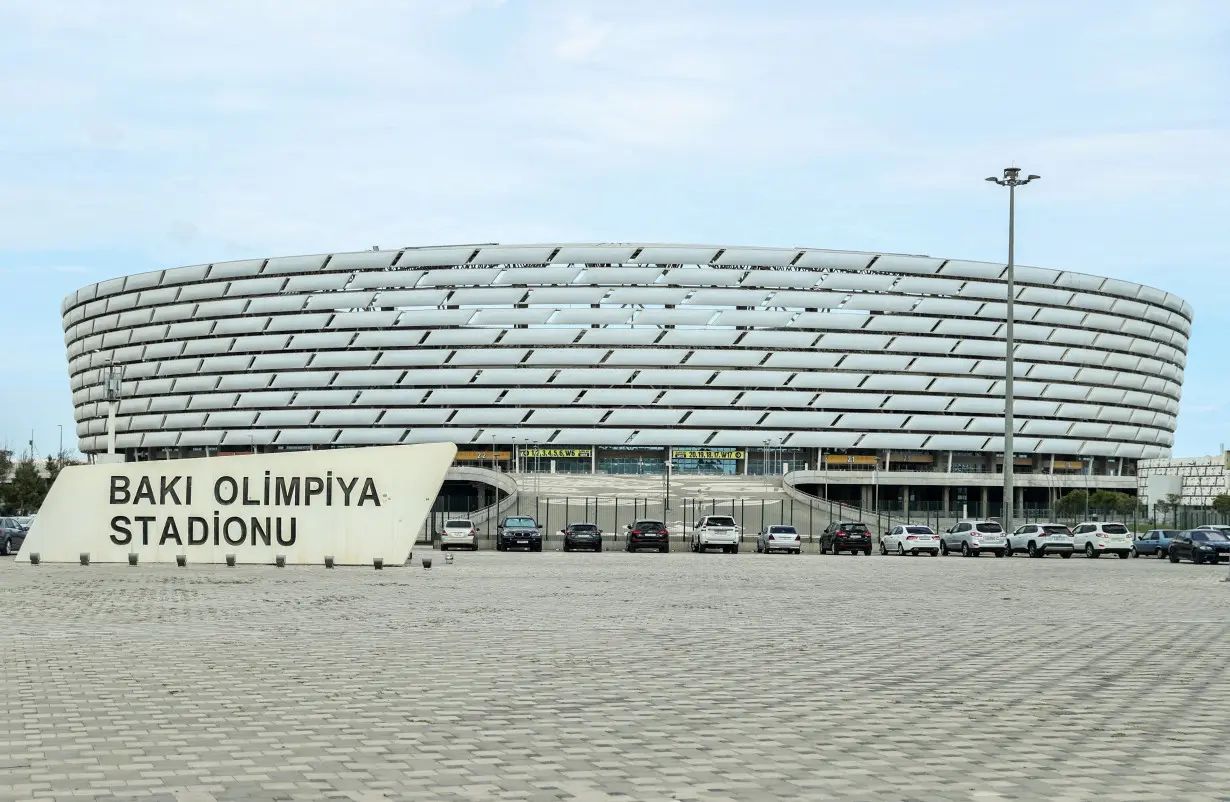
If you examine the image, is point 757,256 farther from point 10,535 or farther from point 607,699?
point 607,699

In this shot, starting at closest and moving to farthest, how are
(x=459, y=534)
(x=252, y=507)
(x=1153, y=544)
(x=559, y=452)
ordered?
(x=252, y=507) < (x=1153, y=544) < (x=459, y=534) < (x=559, y=452)

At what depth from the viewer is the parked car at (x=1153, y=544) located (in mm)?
47000

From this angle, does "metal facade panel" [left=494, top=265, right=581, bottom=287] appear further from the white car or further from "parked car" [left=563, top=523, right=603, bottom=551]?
the white car

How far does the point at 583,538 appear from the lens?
49688mm

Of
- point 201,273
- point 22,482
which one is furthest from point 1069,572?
point 201,273

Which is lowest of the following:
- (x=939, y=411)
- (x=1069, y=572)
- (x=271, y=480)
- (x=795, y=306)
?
(x=1069, y=572)

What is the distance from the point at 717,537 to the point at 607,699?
129 feet

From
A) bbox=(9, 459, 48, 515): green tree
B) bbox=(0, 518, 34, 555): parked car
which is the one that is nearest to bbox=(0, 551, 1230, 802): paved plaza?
bbox=(0, 518, 34, 555): parked car

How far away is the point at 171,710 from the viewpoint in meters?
9.12

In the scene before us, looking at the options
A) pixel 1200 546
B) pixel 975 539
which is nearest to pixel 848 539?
pixel 975 539

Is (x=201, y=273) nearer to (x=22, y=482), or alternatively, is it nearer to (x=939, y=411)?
(x=22, y=482)

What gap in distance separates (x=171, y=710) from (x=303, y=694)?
1.07 metres

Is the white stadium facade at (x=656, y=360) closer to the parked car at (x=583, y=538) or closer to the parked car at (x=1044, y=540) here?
the parked car at (x=1044, y=540)

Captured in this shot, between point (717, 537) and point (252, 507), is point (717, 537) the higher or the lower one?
the lower one
